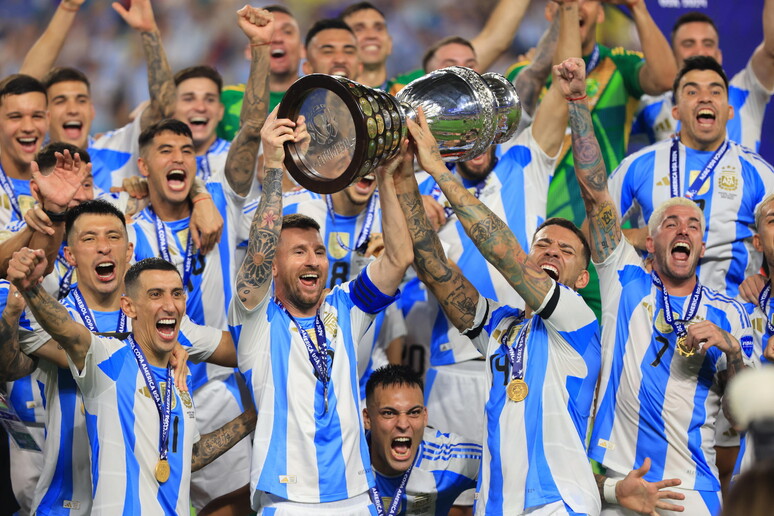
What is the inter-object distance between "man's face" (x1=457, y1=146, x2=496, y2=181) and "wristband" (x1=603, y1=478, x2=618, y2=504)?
1901 mm

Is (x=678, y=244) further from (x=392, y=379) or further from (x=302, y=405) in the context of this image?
(x=302, y=405)

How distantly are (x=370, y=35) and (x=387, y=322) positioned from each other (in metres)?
2.22

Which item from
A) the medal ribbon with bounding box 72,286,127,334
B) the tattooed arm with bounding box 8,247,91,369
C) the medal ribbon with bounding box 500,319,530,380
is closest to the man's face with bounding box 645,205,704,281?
the medal ribbon with bounding box 500,319,530,380

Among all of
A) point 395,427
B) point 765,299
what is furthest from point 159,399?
point 765,299

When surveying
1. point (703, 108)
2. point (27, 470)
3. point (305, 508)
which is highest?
point (703, 108)

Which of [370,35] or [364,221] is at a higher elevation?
[370,35]

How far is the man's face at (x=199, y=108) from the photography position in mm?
6461

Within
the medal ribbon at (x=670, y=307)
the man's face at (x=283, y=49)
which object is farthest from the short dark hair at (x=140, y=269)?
the man's face at (x=283, y=49)

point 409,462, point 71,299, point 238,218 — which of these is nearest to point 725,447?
point 409,462

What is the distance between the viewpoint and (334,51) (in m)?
6.39

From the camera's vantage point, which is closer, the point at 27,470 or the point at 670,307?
the point at 670,307

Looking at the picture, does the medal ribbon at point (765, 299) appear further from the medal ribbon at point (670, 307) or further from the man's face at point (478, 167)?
the man's face at point (478, 167)

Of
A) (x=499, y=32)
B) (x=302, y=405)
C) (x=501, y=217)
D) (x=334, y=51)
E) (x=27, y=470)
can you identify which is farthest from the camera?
(x=499, y=32)

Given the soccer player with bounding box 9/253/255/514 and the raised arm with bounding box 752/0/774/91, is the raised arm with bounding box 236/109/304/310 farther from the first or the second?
the raised arm with bounding box 752/0/774/91
